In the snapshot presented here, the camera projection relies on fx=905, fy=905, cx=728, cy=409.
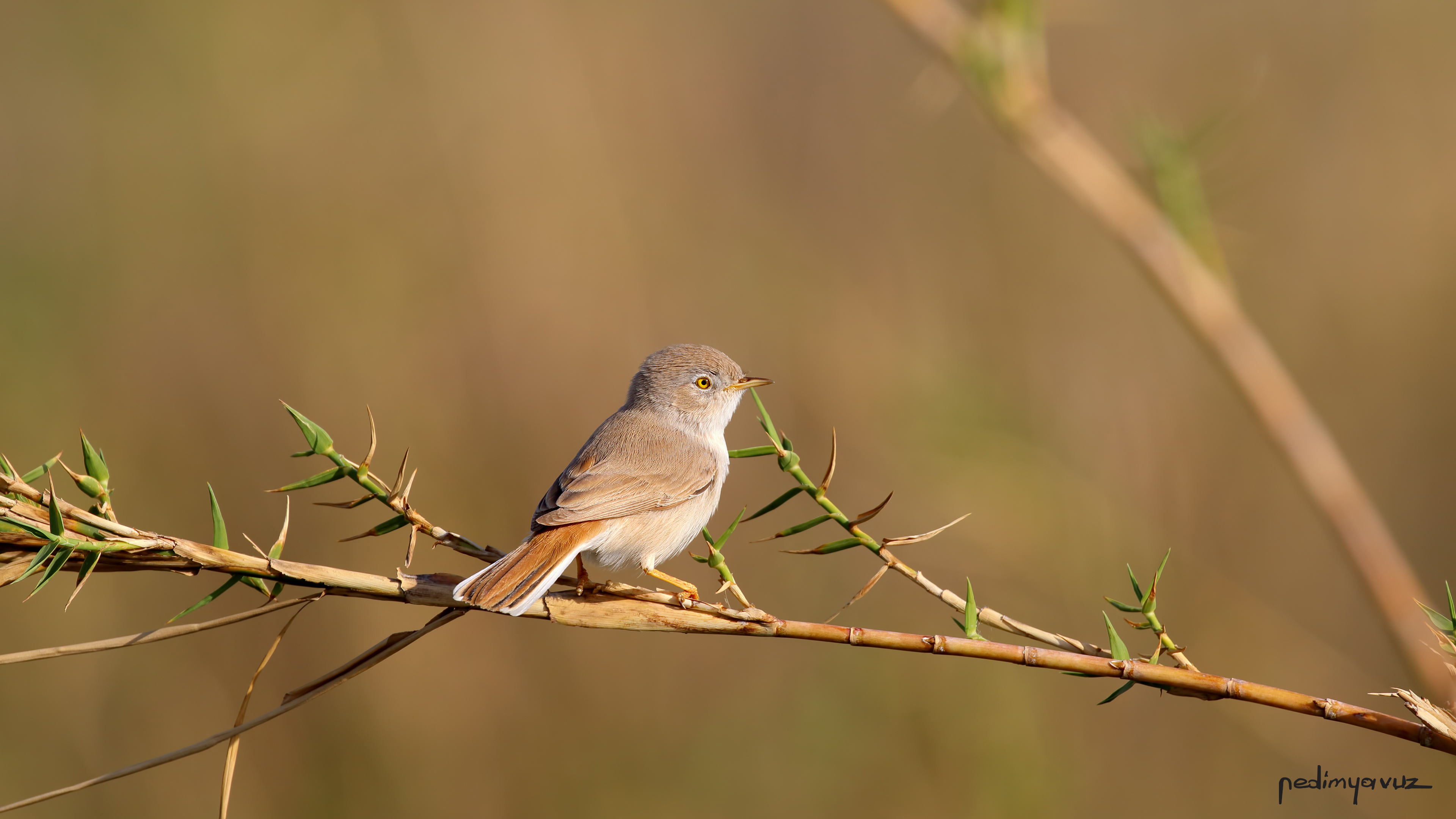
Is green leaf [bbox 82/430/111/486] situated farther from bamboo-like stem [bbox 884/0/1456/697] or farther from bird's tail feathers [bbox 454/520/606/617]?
bamboo-like stem [bbox 884/0/1456/697]

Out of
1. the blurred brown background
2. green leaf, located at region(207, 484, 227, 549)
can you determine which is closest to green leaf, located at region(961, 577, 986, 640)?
green leaf, located at region(207, 484, 227, 549)

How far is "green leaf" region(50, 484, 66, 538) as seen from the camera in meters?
1.20

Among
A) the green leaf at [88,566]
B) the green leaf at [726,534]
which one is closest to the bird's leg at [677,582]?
the green leaf at [726,534]

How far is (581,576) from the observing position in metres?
3.01

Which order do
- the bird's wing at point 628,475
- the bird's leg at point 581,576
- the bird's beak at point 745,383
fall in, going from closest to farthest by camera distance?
1. the bird's leg at point 581,576
2. the bird's wing at point 628,475
3. the bird's beak at point 745,383

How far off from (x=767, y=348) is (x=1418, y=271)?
370 cm

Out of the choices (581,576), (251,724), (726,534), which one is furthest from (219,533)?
(581,576)

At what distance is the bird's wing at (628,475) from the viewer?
2.92 m

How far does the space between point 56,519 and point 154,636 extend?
224 millimetres

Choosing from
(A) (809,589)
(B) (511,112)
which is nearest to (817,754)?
(A) (809,589)

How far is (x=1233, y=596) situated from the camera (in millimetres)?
4004

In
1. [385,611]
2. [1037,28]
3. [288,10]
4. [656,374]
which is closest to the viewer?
[1037,28]

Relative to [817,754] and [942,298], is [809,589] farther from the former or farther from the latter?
[942,298]

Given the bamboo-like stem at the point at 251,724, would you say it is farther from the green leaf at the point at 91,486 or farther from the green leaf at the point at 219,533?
the green leaf at the point at 91,486
